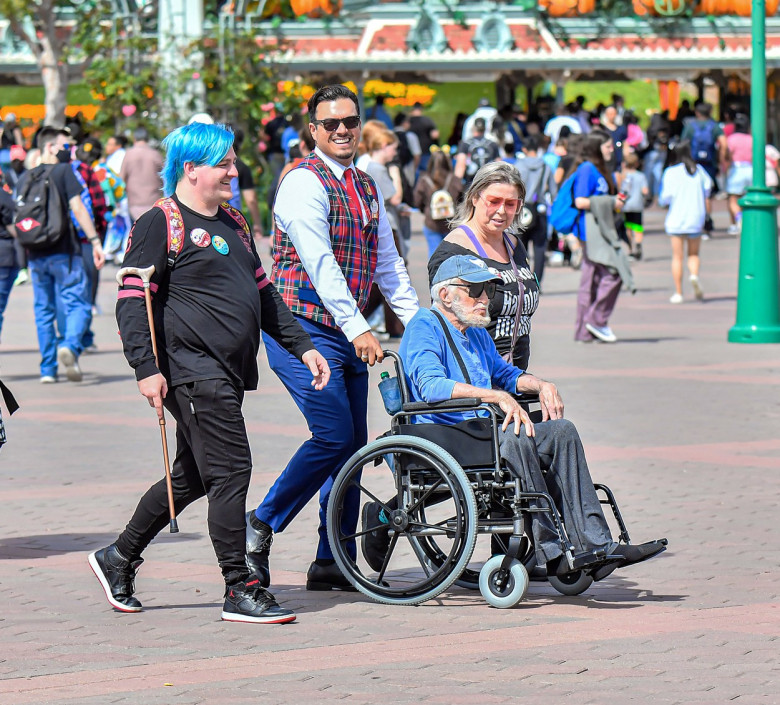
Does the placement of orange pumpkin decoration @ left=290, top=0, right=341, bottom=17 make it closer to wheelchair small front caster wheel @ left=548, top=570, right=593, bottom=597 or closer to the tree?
the tree

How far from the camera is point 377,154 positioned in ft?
45.0

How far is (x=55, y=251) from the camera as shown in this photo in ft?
41.5

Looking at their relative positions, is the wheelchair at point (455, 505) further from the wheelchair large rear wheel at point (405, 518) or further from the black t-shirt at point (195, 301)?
the black t-shirt at point (195, 301)

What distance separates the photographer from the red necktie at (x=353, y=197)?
20.7ft

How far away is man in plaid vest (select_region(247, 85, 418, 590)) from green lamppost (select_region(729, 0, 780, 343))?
8.26 metres

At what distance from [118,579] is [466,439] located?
130cm

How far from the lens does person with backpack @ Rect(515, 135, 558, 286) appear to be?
17.7 meters

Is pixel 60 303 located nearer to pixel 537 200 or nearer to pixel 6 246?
pixel 6 246

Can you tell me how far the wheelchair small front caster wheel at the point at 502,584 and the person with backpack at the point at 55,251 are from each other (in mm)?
6987

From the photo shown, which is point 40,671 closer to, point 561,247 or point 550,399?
point 550,399

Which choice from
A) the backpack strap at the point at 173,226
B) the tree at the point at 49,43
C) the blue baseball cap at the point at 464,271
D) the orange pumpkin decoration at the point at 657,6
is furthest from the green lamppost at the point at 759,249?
the orange pumpkin decoration at the point at 657,6

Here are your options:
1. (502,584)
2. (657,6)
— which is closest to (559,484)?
(502,584)

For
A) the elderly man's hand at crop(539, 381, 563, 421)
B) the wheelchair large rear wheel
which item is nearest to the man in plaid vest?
the wheelchair large rear wheel

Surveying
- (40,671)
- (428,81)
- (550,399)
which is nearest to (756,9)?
(550,399)
